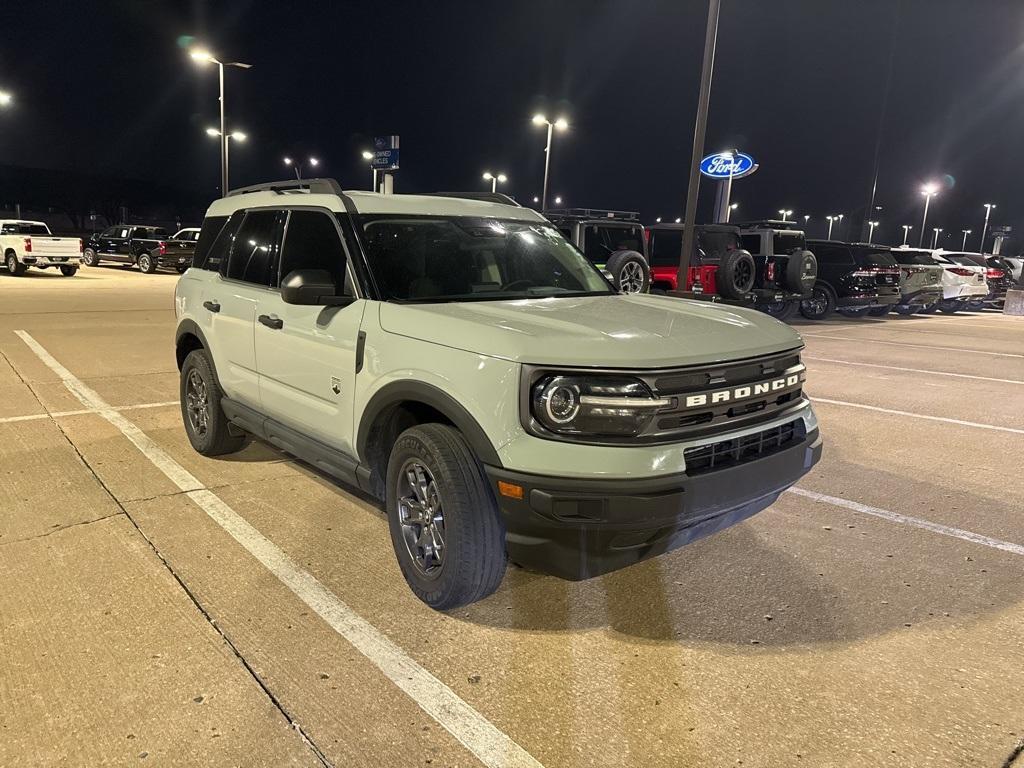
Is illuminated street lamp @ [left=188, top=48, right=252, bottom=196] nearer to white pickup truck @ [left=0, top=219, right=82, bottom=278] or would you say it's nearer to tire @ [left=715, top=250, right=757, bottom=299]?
white pickup truck @ [left=0, top=219, right=82, bottom=278]

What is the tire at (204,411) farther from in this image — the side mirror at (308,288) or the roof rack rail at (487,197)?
the roof rack rail at (487,197)

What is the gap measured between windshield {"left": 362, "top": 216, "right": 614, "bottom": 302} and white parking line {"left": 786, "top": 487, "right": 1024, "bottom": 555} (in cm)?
206

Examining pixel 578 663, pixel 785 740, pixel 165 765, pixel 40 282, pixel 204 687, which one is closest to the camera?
pixel 165 765

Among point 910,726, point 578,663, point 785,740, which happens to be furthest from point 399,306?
point 910,726

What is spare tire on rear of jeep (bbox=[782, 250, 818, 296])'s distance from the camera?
13734 mm

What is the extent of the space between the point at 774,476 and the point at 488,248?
2101mm

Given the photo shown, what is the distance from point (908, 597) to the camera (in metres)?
3.52

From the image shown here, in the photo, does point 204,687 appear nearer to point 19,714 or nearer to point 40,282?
point 19,714

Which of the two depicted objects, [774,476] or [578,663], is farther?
[774,476]

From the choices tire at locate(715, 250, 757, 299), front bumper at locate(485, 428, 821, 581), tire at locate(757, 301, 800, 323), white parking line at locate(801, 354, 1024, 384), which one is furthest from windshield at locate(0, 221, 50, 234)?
front bumper at locate(485, 428, 821, 581)

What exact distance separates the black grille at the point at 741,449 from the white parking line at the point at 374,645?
1214mm

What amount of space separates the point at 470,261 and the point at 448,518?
1672 millimetres

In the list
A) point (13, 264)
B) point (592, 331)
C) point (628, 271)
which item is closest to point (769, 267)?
point (628, 271)

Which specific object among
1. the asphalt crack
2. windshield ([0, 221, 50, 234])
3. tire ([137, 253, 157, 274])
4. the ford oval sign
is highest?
the ford oval sign
